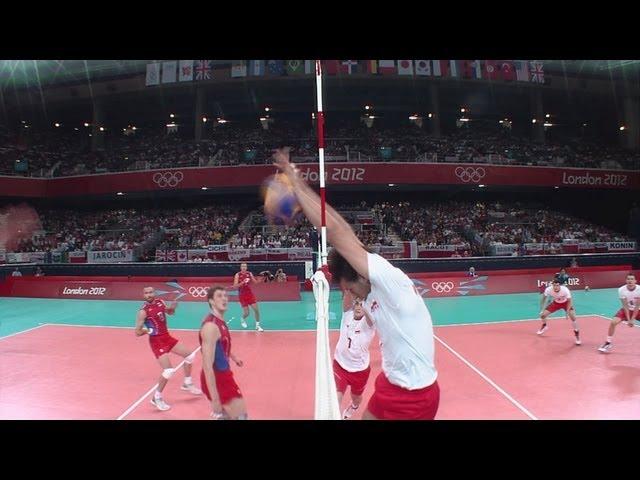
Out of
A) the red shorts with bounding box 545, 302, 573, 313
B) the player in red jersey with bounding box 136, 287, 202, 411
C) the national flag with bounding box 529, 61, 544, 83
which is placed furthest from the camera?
the national flag with bounding box 529, 61, 544, 83

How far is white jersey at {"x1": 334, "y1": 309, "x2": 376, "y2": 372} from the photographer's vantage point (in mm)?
6184

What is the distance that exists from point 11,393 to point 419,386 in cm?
833

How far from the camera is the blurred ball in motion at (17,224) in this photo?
2829 centimetres

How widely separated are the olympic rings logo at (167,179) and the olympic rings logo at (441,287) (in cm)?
1848

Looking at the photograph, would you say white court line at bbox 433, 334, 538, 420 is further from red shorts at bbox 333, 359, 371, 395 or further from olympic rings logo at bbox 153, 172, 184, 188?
olympic rings logo at bbox 153, 172, 184, 188

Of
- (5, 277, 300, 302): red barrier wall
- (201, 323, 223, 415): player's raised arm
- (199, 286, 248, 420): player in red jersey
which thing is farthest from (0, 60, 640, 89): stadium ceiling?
(201, 323, 223, 415): player's raised arm

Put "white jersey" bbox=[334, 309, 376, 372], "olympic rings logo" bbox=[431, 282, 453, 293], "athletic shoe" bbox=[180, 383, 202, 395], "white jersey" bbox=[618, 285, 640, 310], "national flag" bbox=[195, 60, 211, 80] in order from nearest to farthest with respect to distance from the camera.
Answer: "white jersey" bbox=[334, 309, 376, 372] < "athletic shoe" bbox=[180, 383, 202, 395] < "white jersey" bbox=[618, 285, 640, 310] < "olympic rings logo" bbox=[431, 282, 453, 293] < "national flag" bbox=[195, 60, 211, 80]

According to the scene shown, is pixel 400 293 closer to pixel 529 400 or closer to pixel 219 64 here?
pixel 529 400

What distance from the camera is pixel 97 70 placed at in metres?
33.0

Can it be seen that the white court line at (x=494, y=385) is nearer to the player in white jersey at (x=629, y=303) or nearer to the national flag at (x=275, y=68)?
the player in white jersey at (x=629, y=303)

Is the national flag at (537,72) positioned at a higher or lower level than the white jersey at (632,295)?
higher

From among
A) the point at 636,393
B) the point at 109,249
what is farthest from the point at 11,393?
the point at 109,249

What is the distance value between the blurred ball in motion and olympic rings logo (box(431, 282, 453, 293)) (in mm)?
25476

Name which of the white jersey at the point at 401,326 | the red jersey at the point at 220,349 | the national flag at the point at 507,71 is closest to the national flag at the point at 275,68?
the national flag at the point at 507,71
